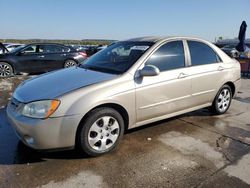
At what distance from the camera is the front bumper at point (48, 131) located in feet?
10.3

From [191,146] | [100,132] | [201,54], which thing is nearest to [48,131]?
[100,132]

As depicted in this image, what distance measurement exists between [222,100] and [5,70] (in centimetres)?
826

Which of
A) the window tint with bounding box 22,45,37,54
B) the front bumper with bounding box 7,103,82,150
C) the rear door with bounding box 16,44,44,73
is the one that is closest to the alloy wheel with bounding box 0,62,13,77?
the rear door with bounding box 16,44,44,73

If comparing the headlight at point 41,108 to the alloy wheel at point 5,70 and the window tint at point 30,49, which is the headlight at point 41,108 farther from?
the window tint at point 30,49

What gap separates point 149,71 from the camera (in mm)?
3760

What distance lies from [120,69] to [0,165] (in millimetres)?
2024

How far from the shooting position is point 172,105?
4.30m

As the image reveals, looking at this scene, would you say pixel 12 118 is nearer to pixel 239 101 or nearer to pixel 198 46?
pixel 198 46

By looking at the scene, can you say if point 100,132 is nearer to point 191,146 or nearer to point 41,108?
point 41,108

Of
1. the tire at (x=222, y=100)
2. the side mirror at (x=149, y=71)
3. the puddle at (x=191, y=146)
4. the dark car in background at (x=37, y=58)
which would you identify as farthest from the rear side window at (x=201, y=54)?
the dark car in background at (x=37, y=58)

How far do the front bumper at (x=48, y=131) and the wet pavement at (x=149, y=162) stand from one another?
304 millimetres

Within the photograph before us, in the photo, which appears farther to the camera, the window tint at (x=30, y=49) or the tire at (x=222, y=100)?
the window tint at (x=30, y=49)

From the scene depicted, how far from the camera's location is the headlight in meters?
3.15

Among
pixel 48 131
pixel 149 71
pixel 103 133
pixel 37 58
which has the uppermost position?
pixel 149 71
